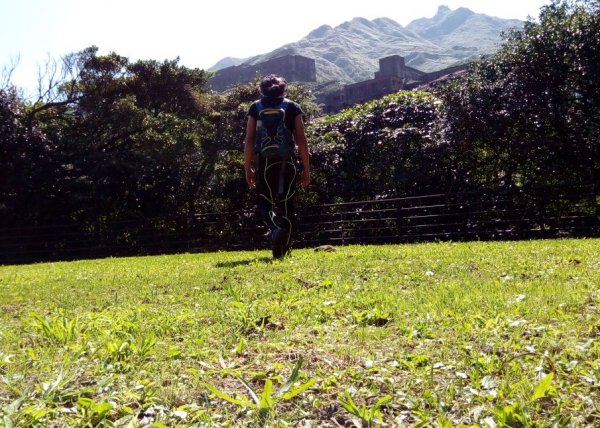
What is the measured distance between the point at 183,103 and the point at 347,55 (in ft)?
514

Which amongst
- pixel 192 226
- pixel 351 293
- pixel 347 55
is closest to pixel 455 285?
pixel 351 293

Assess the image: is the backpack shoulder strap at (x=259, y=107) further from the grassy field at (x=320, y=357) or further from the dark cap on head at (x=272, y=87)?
the grassy field at (x=320, y=357)

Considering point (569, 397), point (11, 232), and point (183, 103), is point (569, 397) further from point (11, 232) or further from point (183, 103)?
point (183, 103)

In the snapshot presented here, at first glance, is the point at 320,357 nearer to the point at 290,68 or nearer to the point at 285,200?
the point at 285,200

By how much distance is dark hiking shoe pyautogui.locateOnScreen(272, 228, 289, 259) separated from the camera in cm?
609

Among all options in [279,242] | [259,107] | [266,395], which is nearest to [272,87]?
[259,107]

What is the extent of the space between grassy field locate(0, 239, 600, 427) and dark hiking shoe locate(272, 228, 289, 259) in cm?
257

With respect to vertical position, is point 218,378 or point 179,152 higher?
point 179,152

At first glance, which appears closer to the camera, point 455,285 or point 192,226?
point 455,285

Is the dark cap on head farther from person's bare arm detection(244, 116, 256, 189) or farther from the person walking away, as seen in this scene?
person's bare arm detection(244, 116, 256, 189)

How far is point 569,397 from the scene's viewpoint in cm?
157

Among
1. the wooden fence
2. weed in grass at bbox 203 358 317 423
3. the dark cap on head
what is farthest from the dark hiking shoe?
the wooden fence

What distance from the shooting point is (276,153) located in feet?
19.9

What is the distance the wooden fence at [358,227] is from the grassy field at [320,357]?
23.6 feet
